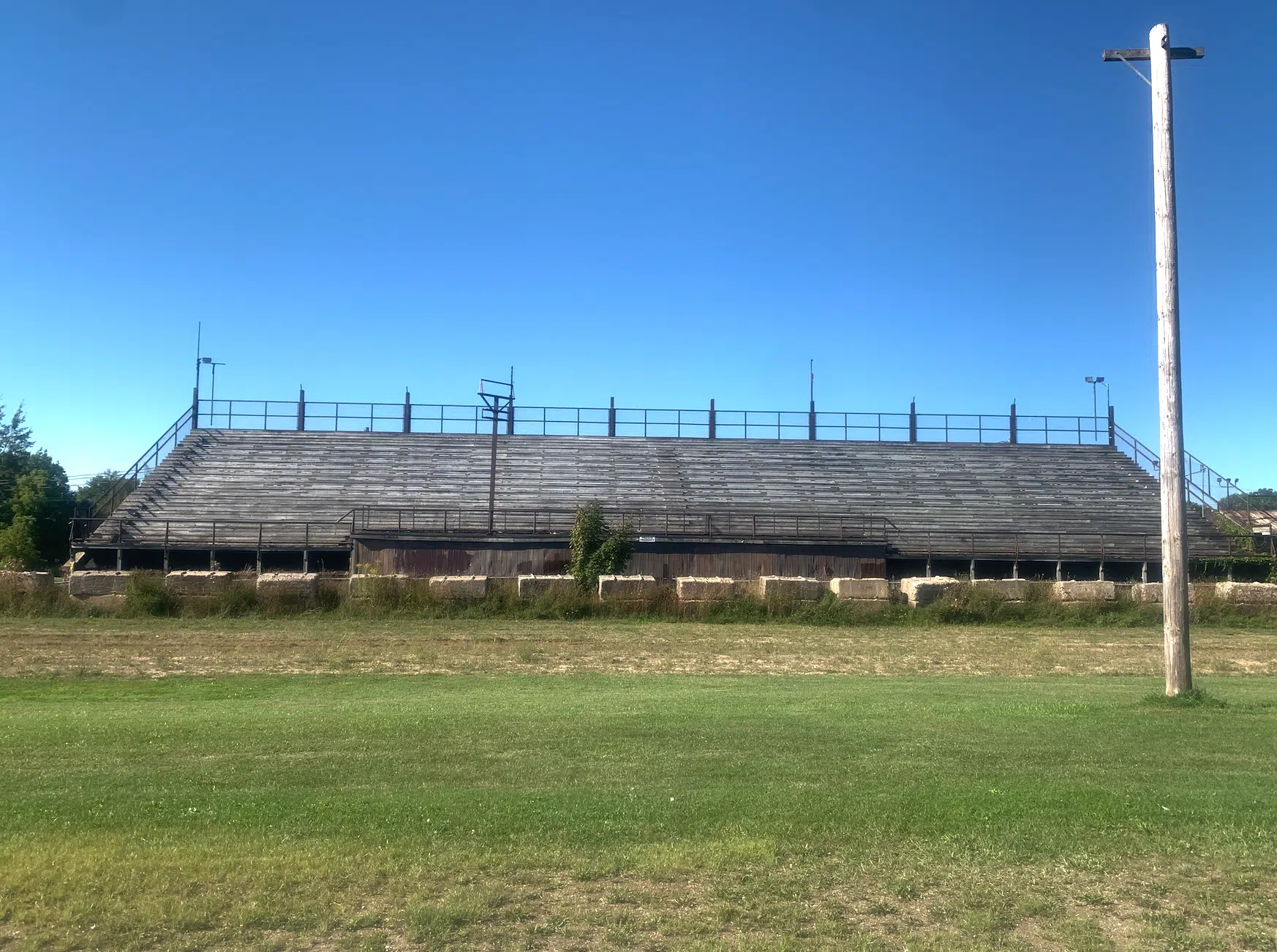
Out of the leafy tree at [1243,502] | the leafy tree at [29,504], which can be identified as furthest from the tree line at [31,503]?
the leafy tree at [1243,502]

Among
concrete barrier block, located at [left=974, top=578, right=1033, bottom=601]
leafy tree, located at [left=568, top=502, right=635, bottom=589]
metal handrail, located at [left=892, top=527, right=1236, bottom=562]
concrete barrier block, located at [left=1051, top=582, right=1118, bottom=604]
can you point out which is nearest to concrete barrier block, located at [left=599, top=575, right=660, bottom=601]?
leafy tree, located at [left=568, top=502, right=635, bottom=589]

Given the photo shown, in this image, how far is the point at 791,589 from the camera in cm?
2267

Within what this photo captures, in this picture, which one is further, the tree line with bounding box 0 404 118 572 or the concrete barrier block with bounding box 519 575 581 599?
the tree line with bounding box 0 404 118 572

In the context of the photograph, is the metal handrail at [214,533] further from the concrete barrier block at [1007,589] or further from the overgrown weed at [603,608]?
the concrete barrier block at [1007,589]

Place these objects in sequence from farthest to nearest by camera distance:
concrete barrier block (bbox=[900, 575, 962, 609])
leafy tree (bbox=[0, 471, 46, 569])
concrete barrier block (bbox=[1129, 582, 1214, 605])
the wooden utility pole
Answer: leafy tree (bbox=[0, 471, 46, 569]) < concrete barrier block (bbox=[900, 575, 962, 609]) < concrete barrier block (bbox=[1129, 582, 1214, 605]) < the wooden utility pole

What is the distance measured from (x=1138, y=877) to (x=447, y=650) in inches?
514

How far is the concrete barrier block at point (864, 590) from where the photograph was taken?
2261 cm

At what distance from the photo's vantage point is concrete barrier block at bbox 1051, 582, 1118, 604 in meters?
22.8

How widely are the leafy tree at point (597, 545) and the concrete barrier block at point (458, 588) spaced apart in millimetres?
5782

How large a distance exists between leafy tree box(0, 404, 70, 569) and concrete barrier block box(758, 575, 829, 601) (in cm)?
2773

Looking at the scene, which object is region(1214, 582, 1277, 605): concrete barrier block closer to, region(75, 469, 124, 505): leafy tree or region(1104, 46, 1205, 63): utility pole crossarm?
region(1104, 46, 1205, 63): utility pole crossarm

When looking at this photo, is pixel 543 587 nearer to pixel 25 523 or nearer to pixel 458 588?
pixel 458 588

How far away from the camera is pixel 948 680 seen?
12578 mm

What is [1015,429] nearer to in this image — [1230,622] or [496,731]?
[1230,622]
